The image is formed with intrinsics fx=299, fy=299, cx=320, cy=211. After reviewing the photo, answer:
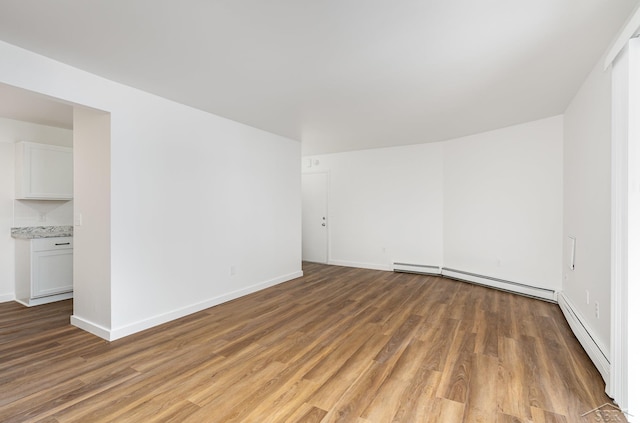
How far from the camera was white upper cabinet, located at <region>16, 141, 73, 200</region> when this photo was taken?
12.9 ft

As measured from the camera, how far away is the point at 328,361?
241 centimetres

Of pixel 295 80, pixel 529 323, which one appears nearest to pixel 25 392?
pixel 295 80

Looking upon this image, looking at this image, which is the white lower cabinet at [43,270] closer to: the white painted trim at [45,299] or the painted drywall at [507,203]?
the white painted trim at [45,299]

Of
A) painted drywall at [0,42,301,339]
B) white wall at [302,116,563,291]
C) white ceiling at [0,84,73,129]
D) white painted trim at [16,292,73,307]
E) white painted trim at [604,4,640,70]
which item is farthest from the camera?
white wall at [302,116,563,291]

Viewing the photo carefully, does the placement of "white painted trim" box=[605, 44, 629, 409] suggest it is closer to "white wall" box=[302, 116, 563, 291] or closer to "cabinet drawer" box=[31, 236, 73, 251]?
"white wall" box=[302, 116, 563, 291]

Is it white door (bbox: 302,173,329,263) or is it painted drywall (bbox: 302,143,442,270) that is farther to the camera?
white door (bbox: 302,173,329,263)

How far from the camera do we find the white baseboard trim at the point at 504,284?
13.0 feet

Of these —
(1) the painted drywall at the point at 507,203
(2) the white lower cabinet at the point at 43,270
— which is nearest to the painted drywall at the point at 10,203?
(2) the white lower cabinet at the point at 43,270

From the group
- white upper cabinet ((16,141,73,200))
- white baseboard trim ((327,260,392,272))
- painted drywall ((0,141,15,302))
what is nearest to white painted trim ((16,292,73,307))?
painted drywall ((0,141,15,302))

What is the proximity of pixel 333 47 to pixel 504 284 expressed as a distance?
4121 mm

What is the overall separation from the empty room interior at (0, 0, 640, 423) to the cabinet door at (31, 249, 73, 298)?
0.03 meters

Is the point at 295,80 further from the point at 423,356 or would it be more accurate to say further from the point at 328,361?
the point at 423,356

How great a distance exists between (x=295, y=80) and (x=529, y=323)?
347cm

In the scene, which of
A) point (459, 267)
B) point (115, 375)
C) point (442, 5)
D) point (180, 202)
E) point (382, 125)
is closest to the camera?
point (442, 5)
